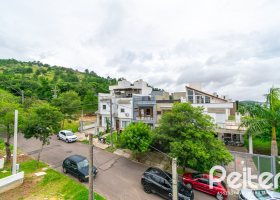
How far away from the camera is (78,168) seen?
620 inches

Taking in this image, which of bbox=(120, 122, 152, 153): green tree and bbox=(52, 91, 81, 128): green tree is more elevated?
bbox=(52, 91, 81, 128): green tree

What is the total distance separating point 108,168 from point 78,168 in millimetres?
3480

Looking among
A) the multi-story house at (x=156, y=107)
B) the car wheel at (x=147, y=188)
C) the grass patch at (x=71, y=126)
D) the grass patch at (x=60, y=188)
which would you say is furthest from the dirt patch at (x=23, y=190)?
the grass patch at (x=71, y=126)

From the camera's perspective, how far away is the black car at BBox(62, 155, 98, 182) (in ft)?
50.3

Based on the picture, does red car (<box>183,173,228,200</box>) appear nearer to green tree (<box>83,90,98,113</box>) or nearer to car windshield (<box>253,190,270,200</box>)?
car windshield (<box>253,190,270,200</box>)

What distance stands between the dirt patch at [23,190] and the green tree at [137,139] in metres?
8.22

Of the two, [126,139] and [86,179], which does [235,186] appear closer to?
[126,139]

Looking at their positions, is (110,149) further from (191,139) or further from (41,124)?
(191,139)

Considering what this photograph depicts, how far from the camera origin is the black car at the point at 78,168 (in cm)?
1533

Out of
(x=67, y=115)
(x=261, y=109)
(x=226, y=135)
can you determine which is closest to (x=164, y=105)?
(x=226, y=135)

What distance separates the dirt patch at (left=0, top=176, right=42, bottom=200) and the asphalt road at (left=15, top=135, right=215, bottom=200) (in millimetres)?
2487

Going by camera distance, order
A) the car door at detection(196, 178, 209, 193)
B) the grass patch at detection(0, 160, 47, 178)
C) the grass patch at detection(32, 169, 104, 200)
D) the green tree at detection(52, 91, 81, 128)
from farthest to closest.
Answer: the green tree at detection(52, 91, 81, 128), the grass patch at detection(0, 160, 47, 178), the car door at detection(196, 178, 209, 193), the grass patch at detection(32, 169, 104, 200)

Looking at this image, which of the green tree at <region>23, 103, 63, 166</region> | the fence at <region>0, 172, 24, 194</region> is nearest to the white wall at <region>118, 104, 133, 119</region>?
the green tree at <region>23, 103, 63, 166</region>

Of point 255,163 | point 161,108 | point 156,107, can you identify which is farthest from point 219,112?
point 156,107
